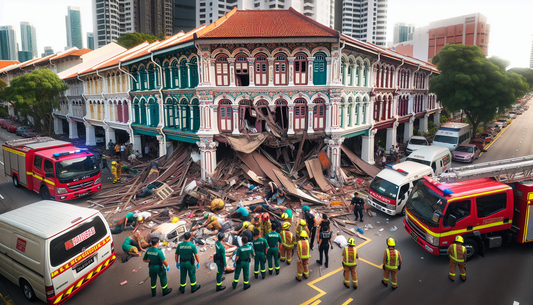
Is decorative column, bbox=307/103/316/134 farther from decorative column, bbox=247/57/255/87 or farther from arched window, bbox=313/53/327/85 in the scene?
decorative column, bbox=247/57/255/87

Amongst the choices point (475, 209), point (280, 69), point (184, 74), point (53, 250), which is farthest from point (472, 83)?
point (53, 250)

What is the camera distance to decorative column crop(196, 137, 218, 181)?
63.2 feet

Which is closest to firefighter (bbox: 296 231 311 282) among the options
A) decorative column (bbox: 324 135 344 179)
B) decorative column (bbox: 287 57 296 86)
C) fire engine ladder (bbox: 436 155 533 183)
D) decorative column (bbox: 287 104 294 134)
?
fire engine ladder (bbox: 436 155 533 183)

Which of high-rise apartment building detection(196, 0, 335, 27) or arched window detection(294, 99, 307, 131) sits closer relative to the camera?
arched window detection(294, 99, 307, 131)

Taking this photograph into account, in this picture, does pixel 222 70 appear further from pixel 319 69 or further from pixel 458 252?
pixel 458 252

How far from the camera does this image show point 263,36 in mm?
17688

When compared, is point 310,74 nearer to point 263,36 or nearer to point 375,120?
point 263,36

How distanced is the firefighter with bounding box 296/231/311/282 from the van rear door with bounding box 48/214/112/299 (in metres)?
5.91

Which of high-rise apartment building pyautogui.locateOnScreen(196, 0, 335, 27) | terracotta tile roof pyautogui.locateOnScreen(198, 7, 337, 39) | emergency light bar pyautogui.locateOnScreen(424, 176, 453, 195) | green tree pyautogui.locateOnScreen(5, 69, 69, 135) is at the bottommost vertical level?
emergency light bar pyautogui.locateOnScreen(424, 176, 453, 195)

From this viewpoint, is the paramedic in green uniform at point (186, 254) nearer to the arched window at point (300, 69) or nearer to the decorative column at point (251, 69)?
the decorative column at point (251, 69)

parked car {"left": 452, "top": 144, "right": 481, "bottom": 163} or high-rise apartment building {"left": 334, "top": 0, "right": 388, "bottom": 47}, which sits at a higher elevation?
high-rise apartment building {"left": 334, "top": 0, "right": 388, "bottom": 47}

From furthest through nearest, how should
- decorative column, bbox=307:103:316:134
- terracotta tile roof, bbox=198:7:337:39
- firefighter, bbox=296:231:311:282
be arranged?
decorative column, bbox=307:103:316:134
terracotta tile roof, bbox=198:7:337:39
firefighter, bbox=296:231:311:282

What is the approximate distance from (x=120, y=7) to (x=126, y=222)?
117m

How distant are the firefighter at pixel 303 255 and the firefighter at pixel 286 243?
2.02 feet
